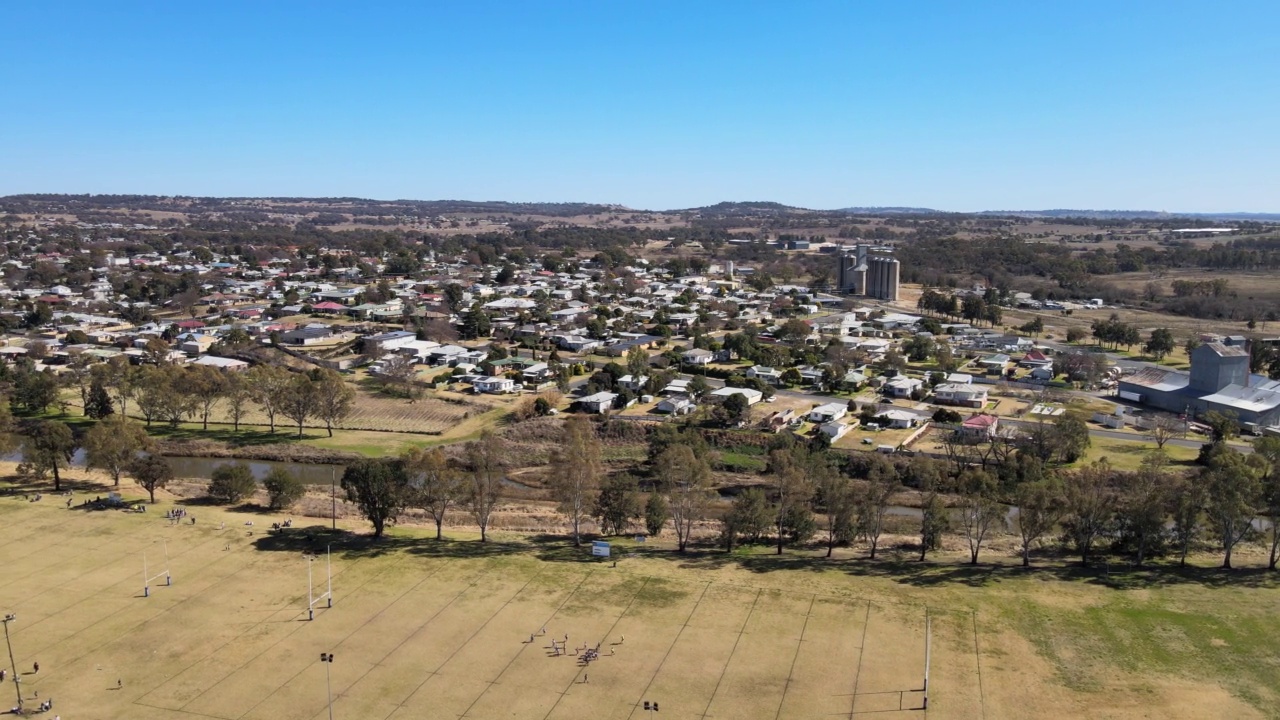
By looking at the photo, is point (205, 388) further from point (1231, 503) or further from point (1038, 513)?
point (1231, 503)

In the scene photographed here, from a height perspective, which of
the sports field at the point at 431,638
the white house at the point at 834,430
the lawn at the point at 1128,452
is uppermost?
the white house at the point at 834,430

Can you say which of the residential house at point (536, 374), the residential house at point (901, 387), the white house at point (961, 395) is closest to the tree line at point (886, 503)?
the white house at point (961, 395)

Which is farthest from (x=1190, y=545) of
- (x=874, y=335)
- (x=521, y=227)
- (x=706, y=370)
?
(x=521, y=227)

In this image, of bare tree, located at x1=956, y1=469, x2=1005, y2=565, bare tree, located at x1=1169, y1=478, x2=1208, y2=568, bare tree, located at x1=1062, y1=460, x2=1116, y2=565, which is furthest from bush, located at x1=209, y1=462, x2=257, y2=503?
bare tree, located at x1=1169, y1=478, x2=1208, y2=568

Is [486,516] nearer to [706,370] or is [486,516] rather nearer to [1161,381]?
[706,370]

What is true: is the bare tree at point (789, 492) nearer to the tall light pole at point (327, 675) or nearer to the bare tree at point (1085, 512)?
the bare tree at point (1085, 512)

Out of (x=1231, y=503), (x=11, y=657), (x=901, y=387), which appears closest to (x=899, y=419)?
(x=901, y=387)

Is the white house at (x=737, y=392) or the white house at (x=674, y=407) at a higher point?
the white house at (x=737, y=392)
